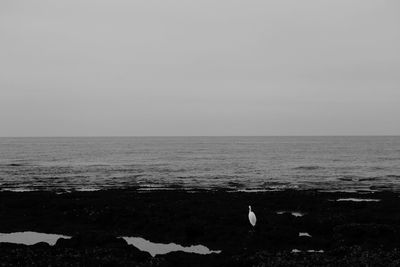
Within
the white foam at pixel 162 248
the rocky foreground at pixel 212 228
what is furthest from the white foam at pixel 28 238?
the white foam at pixel 162 248

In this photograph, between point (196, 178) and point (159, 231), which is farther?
point (196, 178)

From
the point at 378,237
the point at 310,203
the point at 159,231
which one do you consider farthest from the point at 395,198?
the point at 159,231

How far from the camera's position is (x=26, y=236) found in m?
22.5

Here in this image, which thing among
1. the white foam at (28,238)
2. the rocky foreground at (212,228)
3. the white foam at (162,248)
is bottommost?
the white foam at (28,238)

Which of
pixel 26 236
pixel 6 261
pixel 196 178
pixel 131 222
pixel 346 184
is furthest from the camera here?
pixel 196 178

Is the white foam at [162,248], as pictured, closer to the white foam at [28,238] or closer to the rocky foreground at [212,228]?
the rocky foreground at [212,228]

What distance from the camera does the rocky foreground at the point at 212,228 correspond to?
16.6 metres

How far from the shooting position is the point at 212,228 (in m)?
22.1

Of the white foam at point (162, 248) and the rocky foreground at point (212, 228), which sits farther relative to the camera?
the white foam at point (162, 248)

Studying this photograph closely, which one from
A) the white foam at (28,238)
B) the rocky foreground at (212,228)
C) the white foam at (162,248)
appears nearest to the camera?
the rocky foreground at (212,228)

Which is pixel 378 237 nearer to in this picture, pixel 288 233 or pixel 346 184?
pixel 288 233

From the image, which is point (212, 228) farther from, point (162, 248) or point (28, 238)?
point (28, 238)

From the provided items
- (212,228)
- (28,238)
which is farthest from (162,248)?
(28,238)

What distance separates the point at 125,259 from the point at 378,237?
11.7 m
